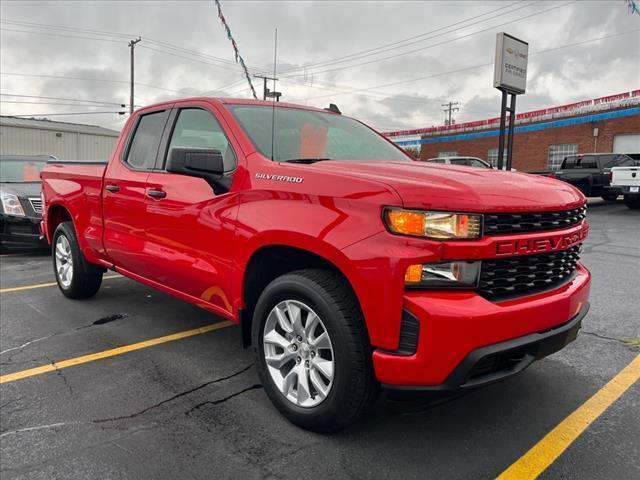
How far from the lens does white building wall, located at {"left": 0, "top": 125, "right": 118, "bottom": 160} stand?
31.2 metres

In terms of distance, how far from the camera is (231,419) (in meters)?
2.96

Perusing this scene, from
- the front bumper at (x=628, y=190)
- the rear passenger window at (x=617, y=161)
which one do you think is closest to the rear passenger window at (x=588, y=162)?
the rear passenger window at (x=617, y=161)

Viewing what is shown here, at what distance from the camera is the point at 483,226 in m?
2.38

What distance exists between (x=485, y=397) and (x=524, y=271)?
1.05 meters

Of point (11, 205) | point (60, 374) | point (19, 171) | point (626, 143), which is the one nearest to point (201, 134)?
point (60, 374)

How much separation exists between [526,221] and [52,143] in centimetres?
3610

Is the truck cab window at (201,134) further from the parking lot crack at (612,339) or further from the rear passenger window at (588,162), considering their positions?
the rear passenger window at (588,162)

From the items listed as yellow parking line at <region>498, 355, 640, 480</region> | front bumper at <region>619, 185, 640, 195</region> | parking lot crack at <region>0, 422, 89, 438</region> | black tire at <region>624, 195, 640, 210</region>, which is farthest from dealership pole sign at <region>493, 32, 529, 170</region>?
parking lot crack at <region>0, 422, 89, 438</region>

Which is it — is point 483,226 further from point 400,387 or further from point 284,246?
point 284,246

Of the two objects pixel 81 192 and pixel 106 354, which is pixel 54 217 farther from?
pixel 106 354

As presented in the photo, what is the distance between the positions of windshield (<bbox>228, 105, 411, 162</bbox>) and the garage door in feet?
90.7

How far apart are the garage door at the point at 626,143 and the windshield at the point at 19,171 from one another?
27319 mm

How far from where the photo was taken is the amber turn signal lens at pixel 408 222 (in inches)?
91.8

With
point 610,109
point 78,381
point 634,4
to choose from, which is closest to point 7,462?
point 78,381
